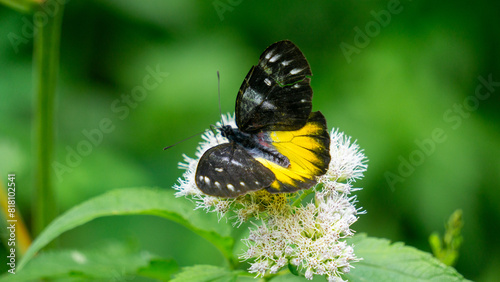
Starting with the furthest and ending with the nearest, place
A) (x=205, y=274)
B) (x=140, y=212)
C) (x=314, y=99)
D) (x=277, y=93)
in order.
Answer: (x=314, y=99)
(x=277, y=93)
(x=140, y=212)
(x=205, y=274)

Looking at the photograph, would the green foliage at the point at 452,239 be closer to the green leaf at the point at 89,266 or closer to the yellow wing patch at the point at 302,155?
the yellow wing patch at the point at 302,155

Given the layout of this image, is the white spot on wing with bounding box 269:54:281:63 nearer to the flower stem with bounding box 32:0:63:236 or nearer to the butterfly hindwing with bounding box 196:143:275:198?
the butterfly hindwing with bounding box 196:143:275:198

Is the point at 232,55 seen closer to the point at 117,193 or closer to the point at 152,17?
the point at 152,17

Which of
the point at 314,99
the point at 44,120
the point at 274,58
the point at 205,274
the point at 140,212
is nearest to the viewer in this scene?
the point at 205,274

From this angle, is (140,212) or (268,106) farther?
(268,106)

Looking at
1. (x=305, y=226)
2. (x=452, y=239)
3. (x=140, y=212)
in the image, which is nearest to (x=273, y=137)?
(x=305, y=226)

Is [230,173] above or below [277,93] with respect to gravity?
below

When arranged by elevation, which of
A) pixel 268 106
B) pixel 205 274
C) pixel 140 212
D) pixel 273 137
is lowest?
pixel 205 274

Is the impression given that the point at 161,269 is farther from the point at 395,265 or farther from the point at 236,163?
the point at 395,265
